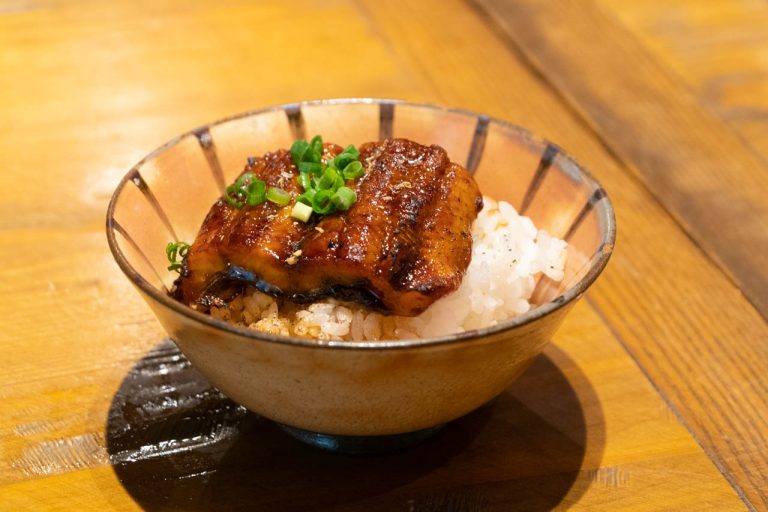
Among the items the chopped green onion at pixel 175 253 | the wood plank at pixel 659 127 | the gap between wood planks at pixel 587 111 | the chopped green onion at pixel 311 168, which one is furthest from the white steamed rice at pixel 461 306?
the wood plank at pixel 659 127

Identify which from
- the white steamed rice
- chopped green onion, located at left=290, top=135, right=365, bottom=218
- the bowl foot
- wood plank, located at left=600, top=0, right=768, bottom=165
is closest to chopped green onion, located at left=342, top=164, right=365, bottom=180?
chopped green onion, located at left=290, top=135, right=365, bottom=218

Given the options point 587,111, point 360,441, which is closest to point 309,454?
point 360,441

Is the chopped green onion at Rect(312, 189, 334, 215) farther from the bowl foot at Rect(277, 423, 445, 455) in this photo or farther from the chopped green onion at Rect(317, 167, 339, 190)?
the bowl foot at Rect(277, 423, 445, 455)

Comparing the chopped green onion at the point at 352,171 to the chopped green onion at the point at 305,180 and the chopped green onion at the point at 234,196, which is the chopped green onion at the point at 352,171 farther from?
the chopped green onion at the point at 234,196

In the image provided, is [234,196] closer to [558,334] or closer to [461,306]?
[461,306]

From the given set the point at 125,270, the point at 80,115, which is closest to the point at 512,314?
the point at 125,270

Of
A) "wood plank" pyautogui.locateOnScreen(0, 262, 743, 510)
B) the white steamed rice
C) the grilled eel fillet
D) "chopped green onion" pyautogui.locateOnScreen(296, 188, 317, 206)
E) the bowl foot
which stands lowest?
"wood plank" pyautogui.locateOnScreen(0, 262, 743, 510)

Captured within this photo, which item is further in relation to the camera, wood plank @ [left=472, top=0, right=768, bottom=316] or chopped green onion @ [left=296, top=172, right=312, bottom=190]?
wood plank @ [left=472, top=0, right=768, bottom=316]

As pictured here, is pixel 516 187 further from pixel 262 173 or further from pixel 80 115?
pixel 80 115
